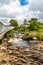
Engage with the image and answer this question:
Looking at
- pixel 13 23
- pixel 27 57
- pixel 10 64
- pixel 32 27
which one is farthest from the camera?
pixel 13 23

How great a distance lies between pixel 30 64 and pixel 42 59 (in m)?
2.63

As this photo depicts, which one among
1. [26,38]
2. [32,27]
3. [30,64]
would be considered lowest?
[30,64]

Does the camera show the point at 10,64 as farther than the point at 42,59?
No

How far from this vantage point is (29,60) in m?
30.4

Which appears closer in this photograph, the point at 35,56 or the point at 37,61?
the point at 37,61

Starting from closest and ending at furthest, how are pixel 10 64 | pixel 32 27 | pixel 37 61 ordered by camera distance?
pixel 10 64
pixel 37 61
pixel 32 27

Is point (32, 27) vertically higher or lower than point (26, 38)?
higher

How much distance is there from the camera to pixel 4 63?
2752cm

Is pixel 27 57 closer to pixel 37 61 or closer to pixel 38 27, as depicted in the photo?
pixel 37 61

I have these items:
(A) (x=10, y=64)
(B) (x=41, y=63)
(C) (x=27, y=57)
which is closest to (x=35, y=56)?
(C) (x=27, y=57)

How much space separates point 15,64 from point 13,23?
85.1 meters

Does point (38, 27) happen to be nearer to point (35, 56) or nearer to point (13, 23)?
point (13, 23)

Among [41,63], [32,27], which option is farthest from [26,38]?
[41,63]

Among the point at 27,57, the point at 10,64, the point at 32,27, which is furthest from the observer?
the point at 32,27
